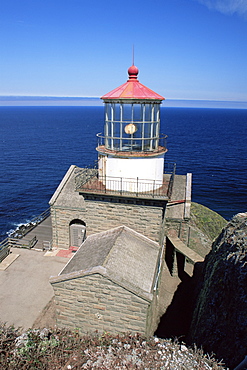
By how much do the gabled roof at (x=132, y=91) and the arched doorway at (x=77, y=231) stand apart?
10698mm

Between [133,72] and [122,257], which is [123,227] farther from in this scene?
[133,72]

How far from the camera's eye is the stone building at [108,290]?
33.6 feet

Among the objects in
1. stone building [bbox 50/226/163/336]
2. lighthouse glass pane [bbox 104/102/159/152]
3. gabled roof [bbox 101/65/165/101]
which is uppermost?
gabled roof [bbox 101/65/165/101]

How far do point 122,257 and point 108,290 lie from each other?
4.98 feet

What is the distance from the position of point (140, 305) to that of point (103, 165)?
6.82 metres

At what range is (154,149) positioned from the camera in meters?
13.1

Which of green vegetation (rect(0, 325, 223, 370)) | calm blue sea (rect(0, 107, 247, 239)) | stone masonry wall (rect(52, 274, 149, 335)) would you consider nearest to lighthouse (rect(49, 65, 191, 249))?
stone masonry wall (rect(52, 274, 149, 335))

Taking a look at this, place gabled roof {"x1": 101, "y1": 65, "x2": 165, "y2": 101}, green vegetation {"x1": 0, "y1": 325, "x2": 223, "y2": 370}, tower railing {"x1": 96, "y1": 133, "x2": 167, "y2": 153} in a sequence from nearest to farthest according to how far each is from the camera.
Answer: green vegetation {"x1": 0, "y1": 325, "x2": 223, "y2": 370} → gabled roof {"x1": 101, "y1": 65, "x2": 165, "y2": 101} → tower railing {"x1": 96, "y1": 133, "x2": 167, "y2": 153}

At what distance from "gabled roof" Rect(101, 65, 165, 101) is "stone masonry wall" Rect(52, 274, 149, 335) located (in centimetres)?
781

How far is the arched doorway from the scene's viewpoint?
19.9 metres

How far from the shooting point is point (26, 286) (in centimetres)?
1516

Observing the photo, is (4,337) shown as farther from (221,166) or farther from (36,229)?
(221,166)

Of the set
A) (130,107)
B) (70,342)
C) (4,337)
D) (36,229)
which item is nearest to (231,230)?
(130,107)

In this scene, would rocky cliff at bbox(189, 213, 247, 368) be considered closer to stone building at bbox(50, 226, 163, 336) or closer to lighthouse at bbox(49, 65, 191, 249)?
stone building at bbox(50, 226, 163, 336)
